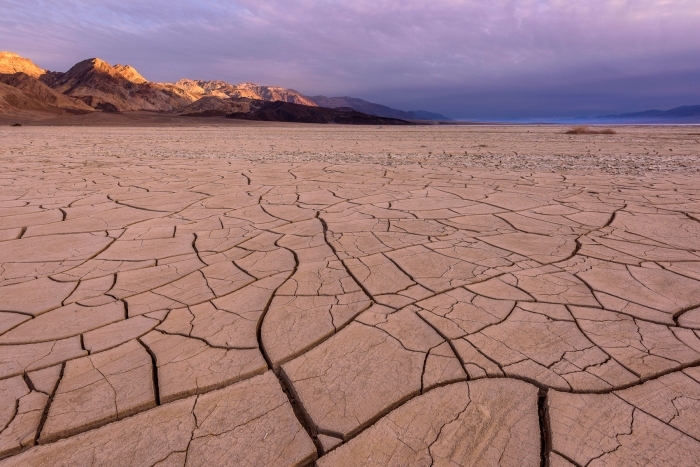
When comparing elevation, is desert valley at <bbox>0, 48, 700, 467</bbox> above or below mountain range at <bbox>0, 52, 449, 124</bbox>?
below

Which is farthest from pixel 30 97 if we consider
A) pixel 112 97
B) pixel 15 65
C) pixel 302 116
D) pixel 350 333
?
pixel 350 333

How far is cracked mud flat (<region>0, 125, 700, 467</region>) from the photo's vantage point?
108cm

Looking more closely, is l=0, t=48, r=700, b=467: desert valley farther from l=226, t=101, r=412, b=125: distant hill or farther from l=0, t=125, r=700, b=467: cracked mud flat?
l=226, t=101, r=412, b=125: distant hill

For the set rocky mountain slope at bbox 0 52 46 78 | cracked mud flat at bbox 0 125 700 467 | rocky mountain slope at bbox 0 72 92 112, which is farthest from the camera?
rocky mountain slope at bbox 0 52 46 78

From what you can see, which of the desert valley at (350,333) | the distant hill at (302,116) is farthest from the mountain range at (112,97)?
the desert valley at (350,333)

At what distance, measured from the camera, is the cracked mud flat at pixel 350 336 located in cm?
108

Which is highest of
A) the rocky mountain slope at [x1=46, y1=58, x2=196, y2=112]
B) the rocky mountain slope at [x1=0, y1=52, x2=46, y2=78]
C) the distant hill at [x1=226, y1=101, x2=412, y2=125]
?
the rocky mountain slope at [x1=0, y1=52, x2=46, y2=78]

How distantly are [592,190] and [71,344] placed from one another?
4.39 metres

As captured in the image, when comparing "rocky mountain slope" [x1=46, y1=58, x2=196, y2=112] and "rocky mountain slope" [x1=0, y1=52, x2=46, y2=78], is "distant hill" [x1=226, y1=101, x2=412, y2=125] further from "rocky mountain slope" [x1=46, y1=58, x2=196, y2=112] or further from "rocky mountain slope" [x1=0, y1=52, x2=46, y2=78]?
"rocky mountain slope" [x1=0, y1=52, x2=46, y2=78]

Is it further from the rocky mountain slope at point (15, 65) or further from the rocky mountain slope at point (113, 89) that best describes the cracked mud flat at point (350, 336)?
the rocky mountain slope at point (15, 65)

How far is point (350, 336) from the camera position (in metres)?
1.53

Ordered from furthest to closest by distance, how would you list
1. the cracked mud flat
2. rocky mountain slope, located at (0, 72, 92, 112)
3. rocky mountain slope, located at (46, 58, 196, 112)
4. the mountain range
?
rocky mountain slope, located at (46, 58, 196, 112) → the mountain range → rocky mountain slope, located at (0, 72, 92, 112) → the cracked mud flat

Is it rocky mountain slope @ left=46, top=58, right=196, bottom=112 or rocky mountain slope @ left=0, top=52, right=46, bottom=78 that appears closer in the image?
rocky mountain slope @ left=0, top=52, right=46, bottom=78

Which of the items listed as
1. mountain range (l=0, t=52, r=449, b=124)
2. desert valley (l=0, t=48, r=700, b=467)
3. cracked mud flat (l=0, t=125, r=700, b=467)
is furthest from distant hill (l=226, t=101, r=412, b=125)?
cracked mud flat (l=0, t=125, r=700, b=467)
